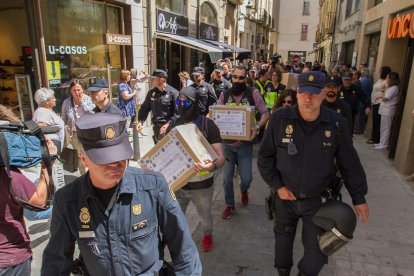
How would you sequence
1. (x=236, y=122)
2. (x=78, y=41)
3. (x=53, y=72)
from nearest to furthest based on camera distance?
1. (x=236, y=122)
2. (x=53, y=72)
3. (x=78, y=41)

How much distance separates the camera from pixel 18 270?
2.16m

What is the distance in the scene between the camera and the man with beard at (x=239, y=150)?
14.5 ft

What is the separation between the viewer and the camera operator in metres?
2.06

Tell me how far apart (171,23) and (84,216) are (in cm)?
1135

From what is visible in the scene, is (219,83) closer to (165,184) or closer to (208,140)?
(208,140)

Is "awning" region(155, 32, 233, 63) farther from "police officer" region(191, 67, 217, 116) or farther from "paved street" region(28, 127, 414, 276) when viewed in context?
"paved street" region(28, 127, 414, 276)

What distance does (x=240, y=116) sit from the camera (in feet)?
14.3

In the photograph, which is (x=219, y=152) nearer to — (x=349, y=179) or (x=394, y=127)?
(x=349, y=179)

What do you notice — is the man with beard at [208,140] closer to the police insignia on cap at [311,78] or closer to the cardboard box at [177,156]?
Answer: the cardboard box at [177,156]

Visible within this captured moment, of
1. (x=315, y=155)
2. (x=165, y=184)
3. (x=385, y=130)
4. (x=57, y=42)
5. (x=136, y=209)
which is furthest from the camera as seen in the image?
(x=385, y=130)

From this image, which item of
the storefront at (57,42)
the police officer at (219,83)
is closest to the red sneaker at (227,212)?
the police officer at (219,83)

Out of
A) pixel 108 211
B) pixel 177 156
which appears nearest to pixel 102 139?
pixel 108 211

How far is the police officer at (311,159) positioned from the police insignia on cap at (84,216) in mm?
1761

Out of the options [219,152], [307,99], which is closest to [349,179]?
[307,99]
